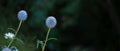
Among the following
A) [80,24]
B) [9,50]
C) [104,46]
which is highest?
[80,24]

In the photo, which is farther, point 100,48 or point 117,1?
point 100,48

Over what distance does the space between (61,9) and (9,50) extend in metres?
3.15

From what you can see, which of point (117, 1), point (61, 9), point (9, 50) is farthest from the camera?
point (61, 9)

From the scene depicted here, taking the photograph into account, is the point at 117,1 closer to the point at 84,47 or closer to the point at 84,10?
the point at 84,10

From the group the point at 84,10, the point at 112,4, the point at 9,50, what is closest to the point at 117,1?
the point at 112,4

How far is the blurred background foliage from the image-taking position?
14.6 ft

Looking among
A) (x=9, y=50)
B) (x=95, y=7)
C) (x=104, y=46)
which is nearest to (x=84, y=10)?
(x=95, y=7)

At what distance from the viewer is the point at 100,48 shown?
15.6ft

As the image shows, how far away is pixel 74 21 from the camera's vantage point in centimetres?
472

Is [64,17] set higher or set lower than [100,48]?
higher

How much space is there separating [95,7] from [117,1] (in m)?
0.25

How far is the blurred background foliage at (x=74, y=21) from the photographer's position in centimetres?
445

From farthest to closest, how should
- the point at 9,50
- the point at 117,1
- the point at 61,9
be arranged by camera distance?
the point at 61,9 → the point at 117,1 → the point at 9,50

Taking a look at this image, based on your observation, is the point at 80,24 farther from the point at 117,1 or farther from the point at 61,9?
the point at 117,1
